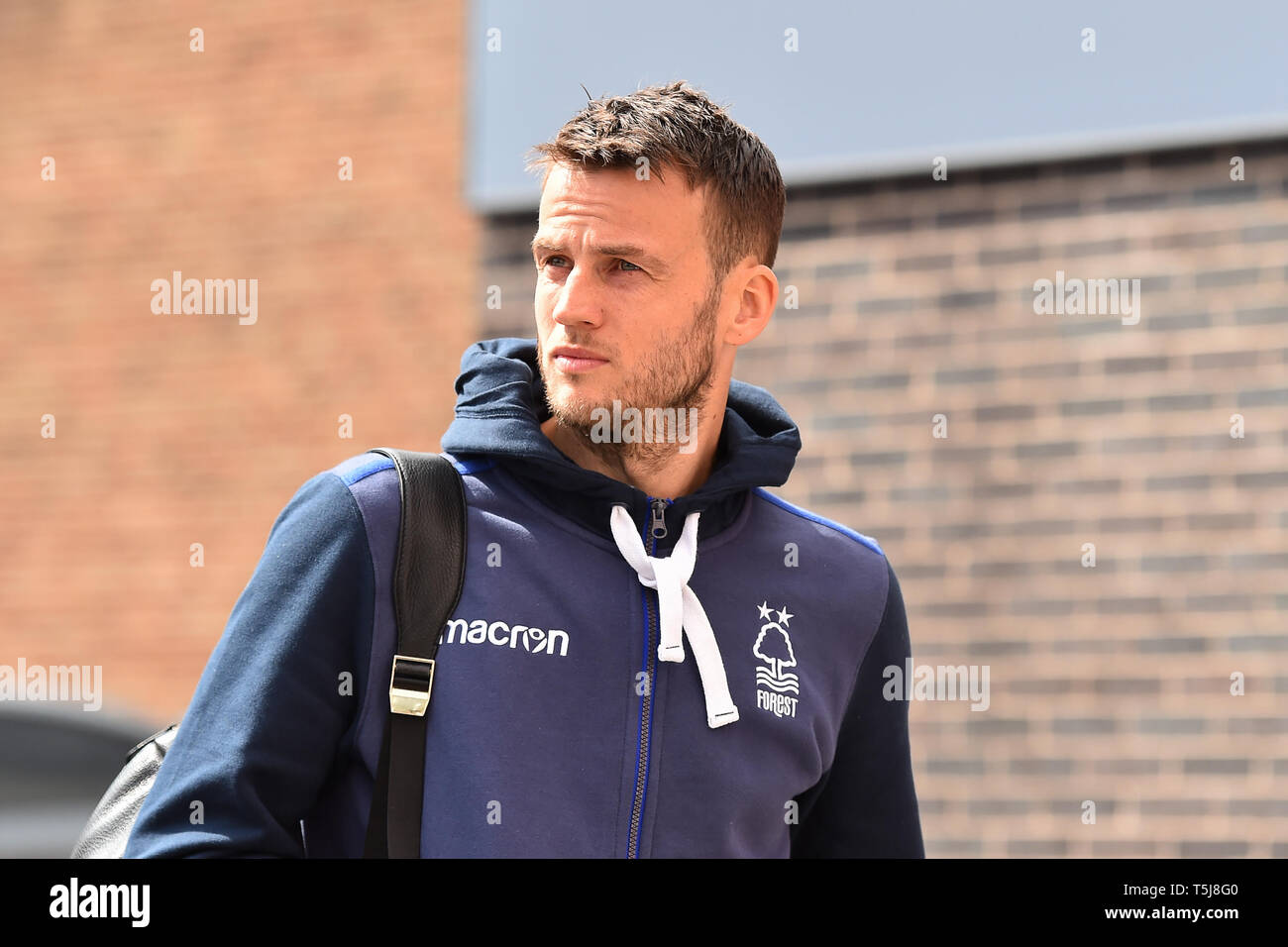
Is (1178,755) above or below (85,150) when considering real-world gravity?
below

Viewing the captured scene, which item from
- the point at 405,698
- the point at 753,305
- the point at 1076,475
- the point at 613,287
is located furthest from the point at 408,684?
the point at 1076,475

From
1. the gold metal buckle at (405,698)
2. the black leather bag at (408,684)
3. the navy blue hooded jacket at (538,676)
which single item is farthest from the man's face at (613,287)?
the gold metal buckle at (405,698)

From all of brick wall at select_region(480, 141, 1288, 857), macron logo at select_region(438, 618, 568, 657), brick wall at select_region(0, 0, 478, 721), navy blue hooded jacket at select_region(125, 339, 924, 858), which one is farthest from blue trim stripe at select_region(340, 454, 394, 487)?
brick wall at select_region(0, 0, 478, 721)

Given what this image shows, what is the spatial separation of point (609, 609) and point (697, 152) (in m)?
Answer: 0.73

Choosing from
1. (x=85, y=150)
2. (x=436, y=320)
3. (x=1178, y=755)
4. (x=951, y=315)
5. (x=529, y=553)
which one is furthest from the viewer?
(x=85, y=150)

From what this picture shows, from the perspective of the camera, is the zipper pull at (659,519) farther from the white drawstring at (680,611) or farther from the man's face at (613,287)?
the man's face at (613,287)

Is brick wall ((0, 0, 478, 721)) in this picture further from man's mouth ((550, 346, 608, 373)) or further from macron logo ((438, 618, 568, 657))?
macron logo ((438, 618, 568, 657))

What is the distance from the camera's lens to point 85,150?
805cm

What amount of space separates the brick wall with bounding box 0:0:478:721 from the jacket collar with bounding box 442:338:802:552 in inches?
184
